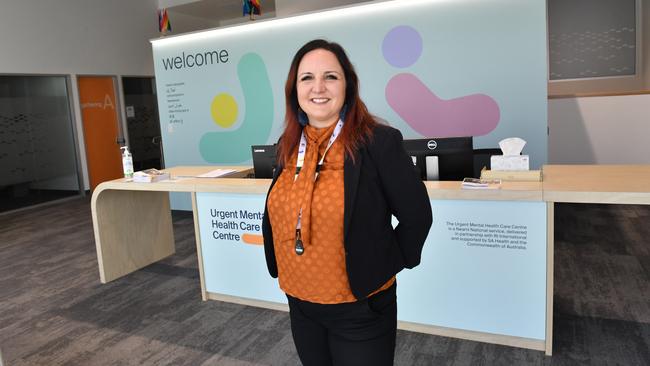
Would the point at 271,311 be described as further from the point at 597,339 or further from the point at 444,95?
the point at 444,95

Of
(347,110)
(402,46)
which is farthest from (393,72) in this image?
(347,110)

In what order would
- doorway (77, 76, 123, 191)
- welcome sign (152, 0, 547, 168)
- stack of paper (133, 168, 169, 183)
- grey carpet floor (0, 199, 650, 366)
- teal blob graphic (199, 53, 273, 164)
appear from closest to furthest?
grey carpet floor (0, 199, 650, 366) → stack of paper (133, 168, 169, 183) → welcome sign (152, 0, 547, 168) → teal blob graphic (199, 53, 273, 164) → doorway (77, 76, 123, 191)

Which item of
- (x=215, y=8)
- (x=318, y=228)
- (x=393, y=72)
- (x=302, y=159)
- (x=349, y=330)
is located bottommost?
(x=349, y=330)

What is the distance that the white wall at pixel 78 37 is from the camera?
22.7ft

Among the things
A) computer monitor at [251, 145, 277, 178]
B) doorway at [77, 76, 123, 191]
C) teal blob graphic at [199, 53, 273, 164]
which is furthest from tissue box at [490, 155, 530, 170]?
doorway at [77, 76, 123, 191]

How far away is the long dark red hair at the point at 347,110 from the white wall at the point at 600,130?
567 centimetres

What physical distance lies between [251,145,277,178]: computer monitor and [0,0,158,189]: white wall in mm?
5479

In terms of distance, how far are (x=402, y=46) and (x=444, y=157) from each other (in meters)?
2.25

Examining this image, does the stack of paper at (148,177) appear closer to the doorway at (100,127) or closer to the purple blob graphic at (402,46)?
the purple blob graphic at (402,46)

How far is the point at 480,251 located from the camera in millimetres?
2514

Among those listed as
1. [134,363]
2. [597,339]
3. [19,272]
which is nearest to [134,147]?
[19,272]

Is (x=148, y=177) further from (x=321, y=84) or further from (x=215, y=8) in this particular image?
(x=215, y=8)

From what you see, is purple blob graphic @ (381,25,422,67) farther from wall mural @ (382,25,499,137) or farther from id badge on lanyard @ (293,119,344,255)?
id badge on lanyard @ (293,119,344,255)

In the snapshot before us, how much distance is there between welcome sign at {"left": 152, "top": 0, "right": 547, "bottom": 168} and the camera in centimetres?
432
